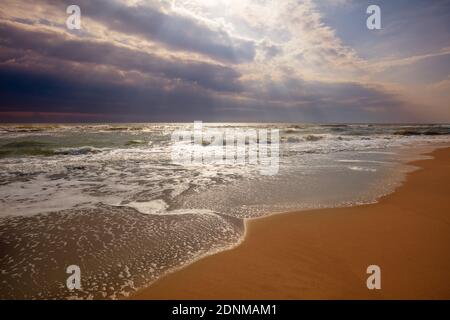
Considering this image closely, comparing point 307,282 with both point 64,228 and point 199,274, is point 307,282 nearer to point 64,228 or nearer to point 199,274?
point 199,274

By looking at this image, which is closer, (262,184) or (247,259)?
(247,259)

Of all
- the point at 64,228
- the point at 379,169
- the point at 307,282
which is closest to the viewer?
the point at 307,282

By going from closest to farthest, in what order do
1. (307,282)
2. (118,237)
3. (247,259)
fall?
(307,282) → (247,259) → (118,237)

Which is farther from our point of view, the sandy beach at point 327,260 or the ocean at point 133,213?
the ocean at point 133,213

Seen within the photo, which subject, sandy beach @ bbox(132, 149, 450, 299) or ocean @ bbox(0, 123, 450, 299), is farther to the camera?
ocean @ bbox(0, 123, 450, 299)

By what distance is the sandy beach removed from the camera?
315cm

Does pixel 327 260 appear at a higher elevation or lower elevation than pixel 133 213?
lower

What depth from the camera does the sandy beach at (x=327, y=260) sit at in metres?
3.15

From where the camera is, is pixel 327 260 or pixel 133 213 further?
pixel 133 213

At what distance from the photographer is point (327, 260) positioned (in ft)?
12.5
